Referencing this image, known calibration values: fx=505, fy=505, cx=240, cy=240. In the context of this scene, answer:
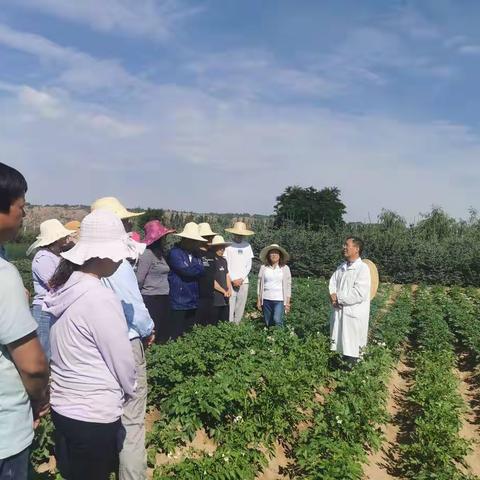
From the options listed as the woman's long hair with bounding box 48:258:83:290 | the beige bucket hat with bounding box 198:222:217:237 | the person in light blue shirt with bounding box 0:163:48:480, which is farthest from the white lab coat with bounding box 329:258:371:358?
the person in light blue shirt with bounding box 0:163:48:480

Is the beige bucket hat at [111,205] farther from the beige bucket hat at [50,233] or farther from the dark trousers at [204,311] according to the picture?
the dark trousers at [204,311]

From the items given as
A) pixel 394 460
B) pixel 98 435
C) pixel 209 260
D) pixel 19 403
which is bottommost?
pixel 394 460

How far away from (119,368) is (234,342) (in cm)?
387

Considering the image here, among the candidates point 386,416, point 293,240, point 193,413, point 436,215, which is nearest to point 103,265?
point 193,413

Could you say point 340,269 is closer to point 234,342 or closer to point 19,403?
point 234,342

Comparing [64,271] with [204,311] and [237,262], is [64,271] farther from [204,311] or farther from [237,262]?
[237,262]

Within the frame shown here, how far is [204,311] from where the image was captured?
23.2 ft

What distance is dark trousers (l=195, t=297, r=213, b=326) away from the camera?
23.1 feet

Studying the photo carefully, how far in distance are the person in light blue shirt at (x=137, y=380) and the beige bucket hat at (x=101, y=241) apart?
639mm

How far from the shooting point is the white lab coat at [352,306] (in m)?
6.34

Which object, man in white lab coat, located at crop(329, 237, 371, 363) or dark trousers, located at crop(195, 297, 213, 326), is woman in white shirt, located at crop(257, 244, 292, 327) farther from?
man in white lab coat, located at crop(329, 237, 371, 363)

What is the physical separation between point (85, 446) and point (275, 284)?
18.7 ft

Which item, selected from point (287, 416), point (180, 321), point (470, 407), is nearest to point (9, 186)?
point (287, 416)

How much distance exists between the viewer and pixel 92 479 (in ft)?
8.33
